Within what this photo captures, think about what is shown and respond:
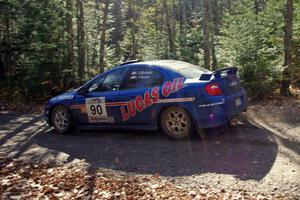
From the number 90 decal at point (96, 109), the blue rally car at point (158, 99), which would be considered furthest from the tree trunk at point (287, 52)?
the number 90 decal at point (96, 109)

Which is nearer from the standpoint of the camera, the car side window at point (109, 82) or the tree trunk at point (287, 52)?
the car side window at point (109, 82)

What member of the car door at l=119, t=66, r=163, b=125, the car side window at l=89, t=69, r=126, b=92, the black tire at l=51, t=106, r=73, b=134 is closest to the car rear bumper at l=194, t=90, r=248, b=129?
the car door at l=119, t=66, r=163, b=125

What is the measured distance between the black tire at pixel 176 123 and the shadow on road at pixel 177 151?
0.18 m

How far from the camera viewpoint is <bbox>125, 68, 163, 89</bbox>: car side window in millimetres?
7840

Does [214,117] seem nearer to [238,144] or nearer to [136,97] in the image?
[238,144]

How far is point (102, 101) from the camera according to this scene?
8.44 meters

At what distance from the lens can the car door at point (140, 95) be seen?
25.6 feet

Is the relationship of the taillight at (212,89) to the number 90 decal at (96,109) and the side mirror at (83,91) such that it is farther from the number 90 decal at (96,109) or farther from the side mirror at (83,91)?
the side mirror at (83,91)

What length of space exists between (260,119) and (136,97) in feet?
10.6

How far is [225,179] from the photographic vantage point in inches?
215

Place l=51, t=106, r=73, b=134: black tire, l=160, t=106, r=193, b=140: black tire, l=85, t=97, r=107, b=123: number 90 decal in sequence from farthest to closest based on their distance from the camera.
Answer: l=51, t=106, r=73, b=134: black tire, l=85, t=97, r=107, b=123: number 90 decal, l=160, t=106, r=193, b=140: black tire

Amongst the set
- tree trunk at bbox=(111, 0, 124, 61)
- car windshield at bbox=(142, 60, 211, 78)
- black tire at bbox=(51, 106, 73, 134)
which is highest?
tree trunk at bbox=(111, 0, 124, 61)

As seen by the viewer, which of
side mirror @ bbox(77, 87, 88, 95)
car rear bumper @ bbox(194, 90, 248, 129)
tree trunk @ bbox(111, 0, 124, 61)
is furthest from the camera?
tree trunk @ bbox(111, 0, 124, 61)

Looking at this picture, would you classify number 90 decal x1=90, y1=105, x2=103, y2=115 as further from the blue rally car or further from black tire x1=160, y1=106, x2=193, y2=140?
black tire x1=160, y1=106, x2=193, y2=140
